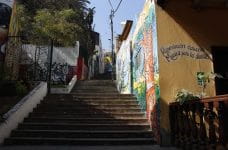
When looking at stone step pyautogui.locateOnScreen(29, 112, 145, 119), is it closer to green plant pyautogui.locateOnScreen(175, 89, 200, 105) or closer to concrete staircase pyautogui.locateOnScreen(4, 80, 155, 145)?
concrete staircase pyautogui.locateOnScreen(4, 80, 155, 145)

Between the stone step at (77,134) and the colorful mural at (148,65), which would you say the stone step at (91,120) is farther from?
the stone step at (77,134)

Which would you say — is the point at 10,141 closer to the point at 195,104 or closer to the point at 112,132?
the point at 112,132

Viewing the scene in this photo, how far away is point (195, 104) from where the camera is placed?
22.1ft

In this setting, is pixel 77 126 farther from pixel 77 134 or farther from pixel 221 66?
pixel 221 66

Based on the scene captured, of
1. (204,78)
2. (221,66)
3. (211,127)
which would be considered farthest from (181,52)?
(211,127)

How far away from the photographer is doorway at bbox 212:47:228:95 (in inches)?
356

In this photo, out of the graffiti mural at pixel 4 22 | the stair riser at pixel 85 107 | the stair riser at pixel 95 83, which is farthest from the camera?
the stair riser at pixel 95 83

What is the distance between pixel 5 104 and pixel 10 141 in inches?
79.1

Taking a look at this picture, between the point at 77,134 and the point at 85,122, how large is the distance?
1022 millimetres

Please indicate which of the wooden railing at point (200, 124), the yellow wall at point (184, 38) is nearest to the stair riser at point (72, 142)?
the yellow wall at point (184, 38)

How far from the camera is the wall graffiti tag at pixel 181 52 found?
341 inches

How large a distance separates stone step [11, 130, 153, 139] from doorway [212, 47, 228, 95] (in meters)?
2.29

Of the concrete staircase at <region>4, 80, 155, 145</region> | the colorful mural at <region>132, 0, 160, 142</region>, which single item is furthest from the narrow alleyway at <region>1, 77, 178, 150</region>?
the colorful mural at <region>132, 0, 160, 142</region>

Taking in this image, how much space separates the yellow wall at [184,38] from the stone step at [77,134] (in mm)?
902
